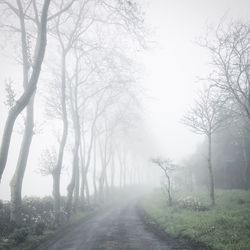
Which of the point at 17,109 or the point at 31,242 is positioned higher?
the point at 17,109

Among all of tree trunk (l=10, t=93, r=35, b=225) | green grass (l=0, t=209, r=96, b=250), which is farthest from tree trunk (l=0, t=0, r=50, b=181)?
tree trunk (l=10, t=93, r=35, b=225)

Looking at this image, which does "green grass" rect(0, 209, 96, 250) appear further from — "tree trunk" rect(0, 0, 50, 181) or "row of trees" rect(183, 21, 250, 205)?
"row of trees" rect(183, 21, 250, 205)

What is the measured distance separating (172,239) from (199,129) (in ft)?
47.6

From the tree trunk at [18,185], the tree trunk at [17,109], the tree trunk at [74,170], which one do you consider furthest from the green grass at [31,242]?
the tree trunk at [74,170]

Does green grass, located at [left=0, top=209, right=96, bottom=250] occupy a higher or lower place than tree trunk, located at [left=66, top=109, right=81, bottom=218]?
lower

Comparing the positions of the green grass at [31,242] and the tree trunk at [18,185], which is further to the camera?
the tree trunk at [18,185]

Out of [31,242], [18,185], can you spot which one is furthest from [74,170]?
[31,242]

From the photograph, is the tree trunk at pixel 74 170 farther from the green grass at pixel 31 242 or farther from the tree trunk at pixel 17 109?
the tree trunk at pixel 17 109

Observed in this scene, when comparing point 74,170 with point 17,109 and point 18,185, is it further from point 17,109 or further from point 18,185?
point 17,109

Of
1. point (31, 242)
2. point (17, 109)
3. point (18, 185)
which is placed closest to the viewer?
point (17, 109)


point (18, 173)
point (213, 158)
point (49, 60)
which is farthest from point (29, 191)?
point (18, 173)

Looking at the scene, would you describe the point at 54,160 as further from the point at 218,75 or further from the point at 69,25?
the point at 218,75

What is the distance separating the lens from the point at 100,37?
82.2 feet

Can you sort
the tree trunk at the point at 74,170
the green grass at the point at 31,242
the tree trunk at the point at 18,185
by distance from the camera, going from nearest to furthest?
the green grass at the point at 31,242 → the tree trunk at the point at 18,185 → the tree trunk at the point at 74,170
